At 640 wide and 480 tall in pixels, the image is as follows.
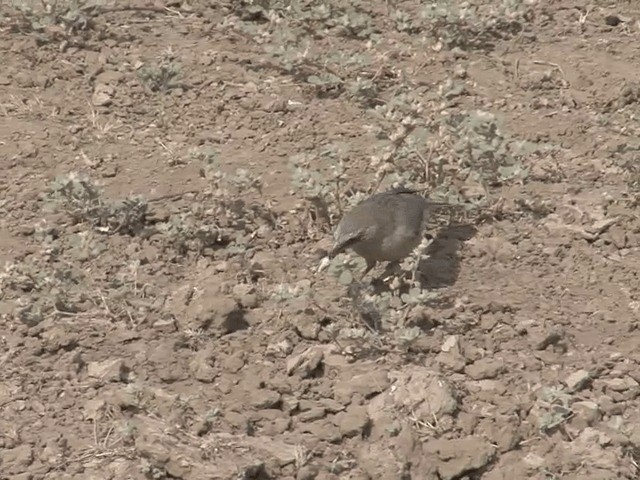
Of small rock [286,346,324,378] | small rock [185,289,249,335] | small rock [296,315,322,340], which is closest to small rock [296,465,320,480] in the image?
small rock [286,346,324,378]

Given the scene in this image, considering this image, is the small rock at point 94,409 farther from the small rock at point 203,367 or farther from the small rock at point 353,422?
the small rock at point 353,422

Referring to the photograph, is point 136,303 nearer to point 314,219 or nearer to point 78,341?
point 78,341

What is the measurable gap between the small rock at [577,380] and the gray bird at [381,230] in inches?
42.2

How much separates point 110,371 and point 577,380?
77.6 inches

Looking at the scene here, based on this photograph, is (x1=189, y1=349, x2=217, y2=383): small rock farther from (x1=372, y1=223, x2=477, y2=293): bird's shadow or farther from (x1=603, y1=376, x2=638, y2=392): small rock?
(x1=603, y1=376, x2=638, y2=392): small rock

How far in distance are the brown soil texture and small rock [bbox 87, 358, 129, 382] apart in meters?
0.01

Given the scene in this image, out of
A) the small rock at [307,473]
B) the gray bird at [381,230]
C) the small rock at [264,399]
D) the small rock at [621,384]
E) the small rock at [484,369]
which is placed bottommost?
the small rock at [264,399]

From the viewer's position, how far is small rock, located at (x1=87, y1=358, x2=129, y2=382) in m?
5.12

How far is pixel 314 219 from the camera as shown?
626 cm

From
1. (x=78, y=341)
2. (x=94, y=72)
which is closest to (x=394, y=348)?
(x=78, y=341)

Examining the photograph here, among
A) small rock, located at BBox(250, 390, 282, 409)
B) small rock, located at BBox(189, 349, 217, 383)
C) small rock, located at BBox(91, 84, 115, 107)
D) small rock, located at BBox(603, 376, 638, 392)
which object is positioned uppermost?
small rock, located at BBox(603, 376, 638, 392)

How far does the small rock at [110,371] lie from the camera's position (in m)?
5.12

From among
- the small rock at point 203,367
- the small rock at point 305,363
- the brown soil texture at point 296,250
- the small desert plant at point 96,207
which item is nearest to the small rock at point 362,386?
the brown soil texture at point 296,250

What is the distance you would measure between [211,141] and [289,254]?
3.90 ft
